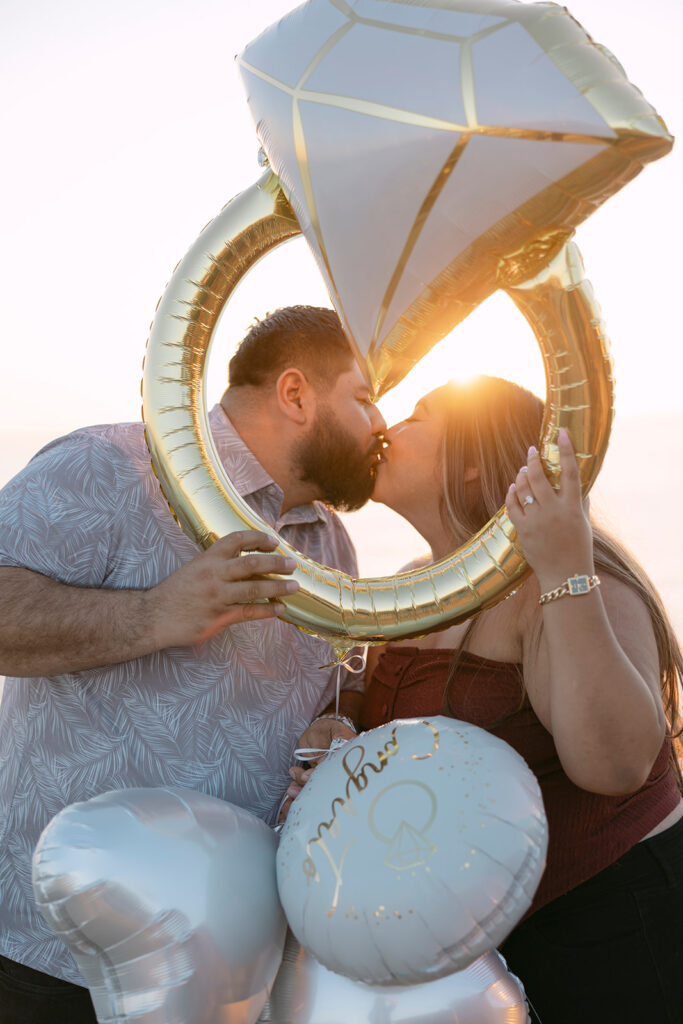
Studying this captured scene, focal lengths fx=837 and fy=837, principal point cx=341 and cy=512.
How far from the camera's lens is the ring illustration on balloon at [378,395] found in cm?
86

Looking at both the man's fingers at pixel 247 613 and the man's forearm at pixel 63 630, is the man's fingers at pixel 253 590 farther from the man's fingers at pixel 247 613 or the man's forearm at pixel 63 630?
the man's forearm at pixel 63 630

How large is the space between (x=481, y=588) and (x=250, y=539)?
33cm

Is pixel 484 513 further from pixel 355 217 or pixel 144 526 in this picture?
pixel 355 217

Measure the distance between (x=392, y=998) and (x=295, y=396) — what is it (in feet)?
3.58

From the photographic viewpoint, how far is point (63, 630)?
1.26 meters

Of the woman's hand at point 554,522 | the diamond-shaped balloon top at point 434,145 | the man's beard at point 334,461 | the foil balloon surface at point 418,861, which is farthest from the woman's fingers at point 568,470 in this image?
the man's beard at point 334,461

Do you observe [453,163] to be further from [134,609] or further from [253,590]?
[134,609]

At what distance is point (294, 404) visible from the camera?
1717 mm

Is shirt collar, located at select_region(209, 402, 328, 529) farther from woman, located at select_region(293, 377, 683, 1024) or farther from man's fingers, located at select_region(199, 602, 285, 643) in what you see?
man's fingers, located at select_region(199, 602, 285, 643)

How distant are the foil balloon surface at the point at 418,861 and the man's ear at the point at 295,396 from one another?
84 cm

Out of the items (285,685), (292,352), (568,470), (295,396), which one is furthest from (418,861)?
(292,352)

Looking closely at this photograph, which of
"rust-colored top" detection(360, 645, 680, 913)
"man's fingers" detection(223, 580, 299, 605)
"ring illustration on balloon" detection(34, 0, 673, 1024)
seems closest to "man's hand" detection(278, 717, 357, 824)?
"rust-colored top" detection(360, 645, 680, 913)

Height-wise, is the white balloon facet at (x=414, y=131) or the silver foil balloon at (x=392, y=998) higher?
the white balloon facet at (x=414, y=131)

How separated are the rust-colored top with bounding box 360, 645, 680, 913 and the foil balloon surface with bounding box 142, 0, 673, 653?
1.30ft
